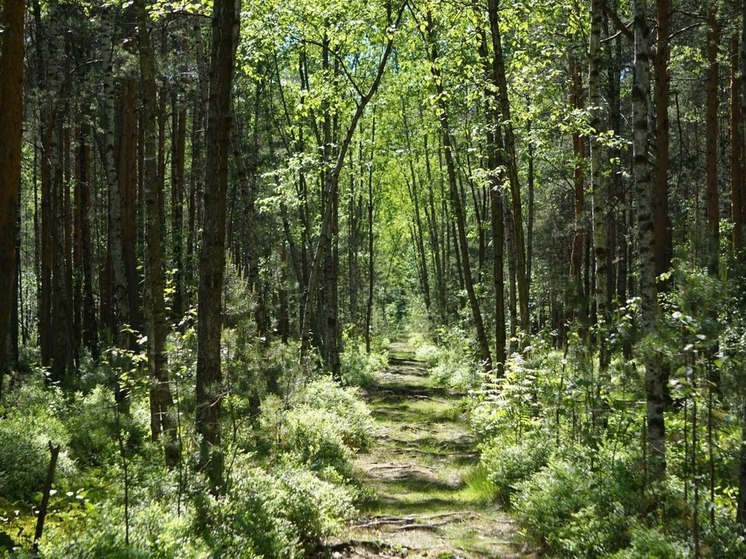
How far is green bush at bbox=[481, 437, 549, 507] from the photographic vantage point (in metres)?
7.75

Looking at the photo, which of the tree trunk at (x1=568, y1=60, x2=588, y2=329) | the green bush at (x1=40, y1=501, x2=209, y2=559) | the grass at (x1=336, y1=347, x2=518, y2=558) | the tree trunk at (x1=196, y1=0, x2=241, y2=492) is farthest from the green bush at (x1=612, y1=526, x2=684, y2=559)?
the tree trunk at (x1=568, y1=60, x2=588, y2=329)

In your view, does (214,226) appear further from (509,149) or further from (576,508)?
(509,149)

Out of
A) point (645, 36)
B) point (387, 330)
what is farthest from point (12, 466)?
point (387, 330)

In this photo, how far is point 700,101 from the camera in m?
21.6

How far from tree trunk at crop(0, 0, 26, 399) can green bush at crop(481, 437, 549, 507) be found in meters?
6.18

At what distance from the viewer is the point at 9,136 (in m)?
6.86

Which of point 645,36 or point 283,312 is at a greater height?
point 645,36

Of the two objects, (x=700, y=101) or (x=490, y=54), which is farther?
(x=700, y=101)

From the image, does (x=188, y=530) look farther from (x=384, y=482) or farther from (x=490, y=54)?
(x=490, y=54)

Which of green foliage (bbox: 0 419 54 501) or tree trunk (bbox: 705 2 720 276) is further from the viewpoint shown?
tree trunk (bbox: 705 2 720 276)

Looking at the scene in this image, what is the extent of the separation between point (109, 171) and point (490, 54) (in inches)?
301

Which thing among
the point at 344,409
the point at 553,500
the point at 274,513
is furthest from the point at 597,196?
the point at 274,513

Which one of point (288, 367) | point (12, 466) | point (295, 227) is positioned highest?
point (295, 227)

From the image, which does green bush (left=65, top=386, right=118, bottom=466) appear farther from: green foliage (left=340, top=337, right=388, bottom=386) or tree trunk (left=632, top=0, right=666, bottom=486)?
green foliage (left=340, top=337, right=388, bottom=386)
